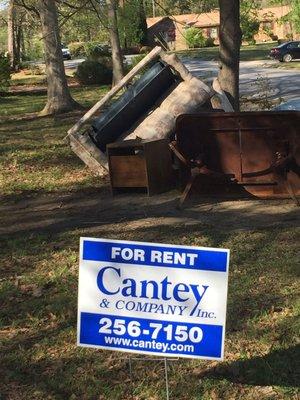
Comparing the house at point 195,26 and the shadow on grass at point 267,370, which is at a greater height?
the house at point 195,26

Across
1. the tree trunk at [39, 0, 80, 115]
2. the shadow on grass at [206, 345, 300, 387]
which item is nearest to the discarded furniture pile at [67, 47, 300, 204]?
the shadow on grass at [206, 345, 300, 387]

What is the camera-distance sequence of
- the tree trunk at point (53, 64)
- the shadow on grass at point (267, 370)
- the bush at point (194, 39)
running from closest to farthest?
the shadow on grass at point (267, 370) → the tree trunk at point (53, 64) → the bush at point (194, 39)

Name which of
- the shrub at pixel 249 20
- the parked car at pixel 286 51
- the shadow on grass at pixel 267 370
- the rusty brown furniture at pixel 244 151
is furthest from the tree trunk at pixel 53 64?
the parked car at pixel 286 51

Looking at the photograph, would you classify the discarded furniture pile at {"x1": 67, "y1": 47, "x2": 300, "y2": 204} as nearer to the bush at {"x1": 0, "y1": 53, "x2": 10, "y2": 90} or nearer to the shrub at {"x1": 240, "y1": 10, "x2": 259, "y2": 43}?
the shrub at {"x1": 240, "y1": 10, "x2": 259, "y2": 43}

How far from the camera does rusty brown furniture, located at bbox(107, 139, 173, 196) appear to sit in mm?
7367

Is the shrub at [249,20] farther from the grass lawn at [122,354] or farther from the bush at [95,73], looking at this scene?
the grass lawn at [122,354]

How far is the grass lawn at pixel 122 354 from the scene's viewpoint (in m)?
3.54

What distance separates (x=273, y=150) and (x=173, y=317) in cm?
403

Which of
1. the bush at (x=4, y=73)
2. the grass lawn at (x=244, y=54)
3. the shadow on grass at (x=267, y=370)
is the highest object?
the bush at (x=4, y=73)

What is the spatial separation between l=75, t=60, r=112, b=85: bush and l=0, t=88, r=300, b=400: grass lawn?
77.2ft

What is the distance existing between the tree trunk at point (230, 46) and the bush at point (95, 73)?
798 inches

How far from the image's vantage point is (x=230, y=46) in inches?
410

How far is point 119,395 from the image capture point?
3.48 metres

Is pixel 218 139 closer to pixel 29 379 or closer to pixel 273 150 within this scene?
pixel 273 150
